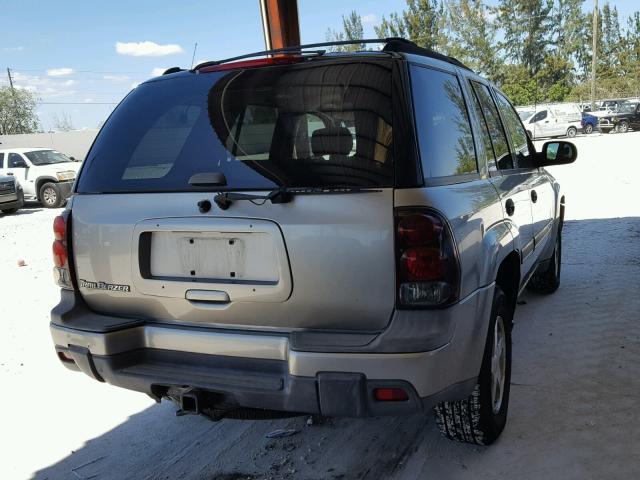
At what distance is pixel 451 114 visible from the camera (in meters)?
2.73

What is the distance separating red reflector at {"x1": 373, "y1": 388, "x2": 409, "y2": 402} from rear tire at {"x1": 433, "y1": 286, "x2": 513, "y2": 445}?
575mm

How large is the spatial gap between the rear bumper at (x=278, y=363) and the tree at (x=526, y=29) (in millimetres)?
61838

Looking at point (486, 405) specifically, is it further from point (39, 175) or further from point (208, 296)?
point (39, 175)

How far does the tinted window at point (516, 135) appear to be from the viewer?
3.97 metres

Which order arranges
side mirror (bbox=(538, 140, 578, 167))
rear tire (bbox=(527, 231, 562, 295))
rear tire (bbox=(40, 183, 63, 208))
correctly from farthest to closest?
1. rear tire (bbox=(40, 183, 63, 208))
2. rear tire (bbox=(527, 231, 562, 295))
3. side mirror (bbox=(538, 140, 578, 167))

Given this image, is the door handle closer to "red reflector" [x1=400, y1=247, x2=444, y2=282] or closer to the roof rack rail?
the roof rack rail

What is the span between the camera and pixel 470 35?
55.6 metres

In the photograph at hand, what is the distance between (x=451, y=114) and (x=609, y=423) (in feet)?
6.22

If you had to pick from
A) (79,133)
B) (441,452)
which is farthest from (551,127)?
(441,452)

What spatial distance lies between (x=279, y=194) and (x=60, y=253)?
1222mm

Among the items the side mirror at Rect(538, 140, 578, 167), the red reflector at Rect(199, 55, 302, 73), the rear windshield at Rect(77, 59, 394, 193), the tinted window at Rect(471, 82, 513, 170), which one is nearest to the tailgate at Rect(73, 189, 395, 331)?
the rear windshield at Rect(77, 59, 394, 193)

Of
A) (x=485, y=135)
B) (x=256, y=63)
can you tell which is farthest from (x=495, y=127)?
(x=256, y=63)

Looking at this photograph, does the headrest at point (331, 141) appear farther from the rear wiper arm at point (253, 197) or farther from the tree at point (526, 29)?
the tree at point (526, 29)

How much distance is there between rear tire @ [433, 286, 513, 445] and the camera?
2.68 meters
